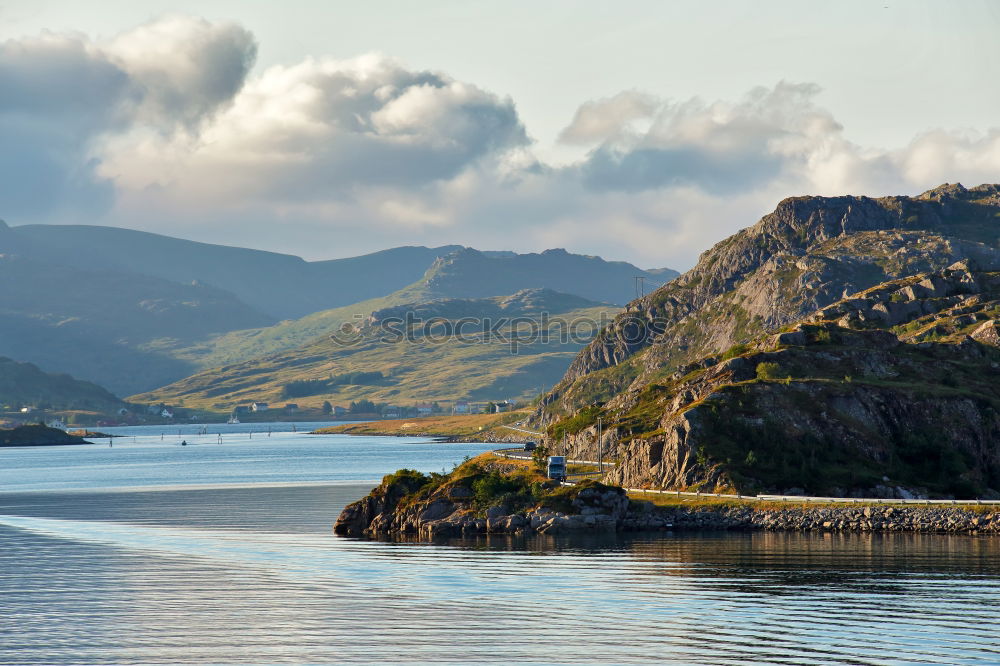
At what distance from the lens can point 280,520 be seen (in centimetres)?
14850

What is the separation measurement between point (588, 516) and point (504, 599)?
50.4 metres

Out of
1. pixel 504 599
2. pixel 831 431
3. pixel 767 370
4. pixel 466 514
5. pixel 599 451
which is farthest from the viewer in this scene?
pixel 599 451

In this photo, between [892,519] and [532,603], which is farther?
[892,519]

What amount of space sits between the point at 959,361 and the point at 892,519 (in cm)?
6401

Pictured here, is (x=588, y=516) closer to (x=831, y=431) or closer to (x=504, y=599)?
(x=831, y=431)

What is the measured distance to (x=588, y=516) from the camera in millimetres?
131125

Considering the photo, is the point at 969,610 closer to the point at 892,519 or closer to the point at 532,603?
the point at 532,603

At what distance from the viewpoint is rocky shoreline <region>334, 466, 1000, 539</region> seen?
408ft

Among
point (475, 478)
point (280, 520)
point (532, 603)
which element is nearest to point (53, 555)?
point (280, 520)

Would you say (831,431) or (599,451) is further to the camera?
(599,451)

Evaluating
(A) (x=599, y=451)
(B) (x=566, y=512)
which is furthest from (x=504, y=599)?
(A) (x=599, y=451)

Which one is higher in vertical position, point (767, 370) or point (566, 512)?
point (767, 370)

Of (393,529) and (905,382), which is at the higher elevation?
(905,382)

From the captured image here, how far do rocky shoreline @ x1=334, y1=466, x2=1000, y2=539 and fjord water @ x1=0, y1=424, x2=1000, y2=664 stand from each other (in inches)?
227
